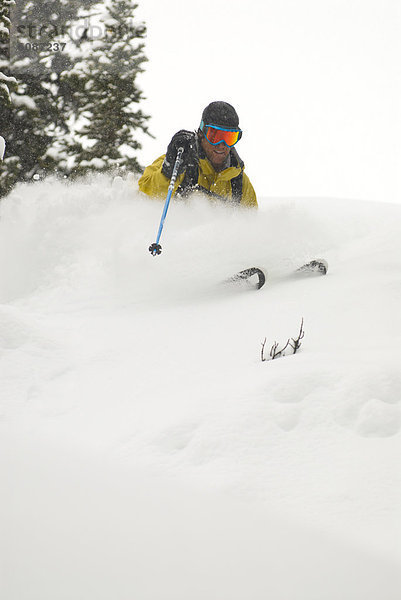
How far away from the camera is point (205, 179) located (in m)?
6.44

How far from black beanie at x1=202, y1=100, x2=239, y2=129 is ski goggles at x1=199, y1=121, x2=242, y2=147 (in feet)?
0.18

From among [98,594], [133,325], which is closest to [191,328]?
[133,325]

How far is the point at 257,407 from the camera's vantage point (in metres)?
2.38

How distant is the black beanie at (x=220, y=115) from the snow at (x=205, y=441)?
2127 millimetres

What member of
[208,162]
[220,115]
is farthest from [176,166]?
[220,115]

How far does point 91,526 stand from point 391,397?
1527mm

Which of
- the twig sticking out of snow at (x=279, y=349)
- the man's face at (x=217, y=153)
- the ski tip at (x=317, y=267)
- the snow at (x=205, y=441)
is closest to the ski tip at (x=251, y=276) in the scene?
the snow at (x=205, y=441)

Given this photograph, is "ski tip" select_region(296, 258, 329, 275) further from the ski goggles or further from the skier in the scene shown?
the ski goggles

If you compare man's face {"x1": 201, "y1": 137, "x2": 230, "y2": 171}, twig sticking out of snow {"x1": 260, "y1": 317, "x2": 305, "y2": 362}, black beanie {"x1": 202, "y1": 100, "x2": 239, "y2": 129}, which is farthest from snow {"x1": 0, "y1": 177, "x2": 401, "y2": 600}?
black beanie {"x1": 202, "y1": 100, "x2": 239, "y2": 129}

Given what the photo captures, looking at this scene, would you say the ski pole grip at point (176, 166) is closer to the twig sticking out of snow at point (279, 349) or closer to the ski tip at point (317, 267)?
the ski tip at point (317, 267)

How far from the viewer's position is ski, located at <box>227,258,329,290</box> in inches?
202

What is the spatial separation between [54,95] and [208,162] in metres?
10.3

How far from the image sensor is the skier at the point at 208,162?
604cm

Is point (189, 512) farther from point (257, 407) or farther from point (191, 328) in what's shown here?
point (191, 328)
